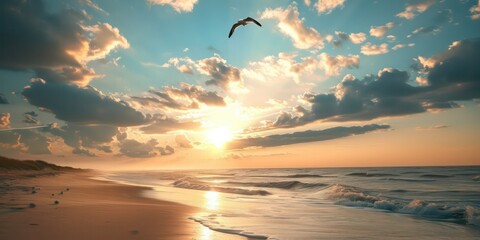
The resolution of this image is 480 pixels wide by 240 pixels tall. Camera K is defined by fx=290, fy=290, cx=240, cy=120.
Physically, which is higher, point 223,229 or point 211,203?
point 223,229

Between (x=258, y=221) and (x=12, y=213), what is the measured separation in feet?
23.0

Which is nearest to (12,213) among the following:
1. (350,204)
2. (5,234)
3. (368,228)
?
(5,234)

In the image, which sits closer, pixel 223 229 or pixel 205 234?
pixel 205 234

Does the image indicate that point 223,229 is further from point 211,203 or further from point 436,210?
point 436,210

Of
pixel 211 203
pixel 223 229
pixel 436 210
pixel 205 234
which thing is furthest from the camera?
pixel 211 203

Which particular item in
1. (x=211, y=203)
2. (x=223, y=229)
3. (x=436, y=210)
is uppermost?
(x=223, y=229)

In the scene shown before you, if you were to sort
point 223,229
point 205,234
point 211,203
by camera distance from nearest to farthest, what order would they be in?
1. point 205,234
2. point 223,229
3. point 211,203

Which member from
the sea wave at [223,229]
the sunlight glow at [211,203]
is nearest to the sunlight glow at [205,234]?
the sea wave at [223,229]

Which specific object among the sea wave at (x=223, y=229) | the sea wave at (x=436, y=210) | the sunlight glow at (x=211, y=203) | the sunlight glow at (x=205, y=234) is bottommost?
the sea wave at (x=436, y=210)

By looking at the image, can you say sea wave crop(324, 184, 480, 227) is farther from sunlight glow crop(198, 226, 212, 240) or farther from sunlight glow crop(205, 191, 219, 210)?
sunlight glow crop(198, 226, 212, 240)

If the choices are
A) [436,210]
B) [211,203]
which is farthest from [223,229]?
[436,210]

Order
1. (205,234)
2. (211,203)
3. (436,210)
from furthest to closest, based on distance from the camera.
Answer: (211,203) → (436,210) → (205,234)

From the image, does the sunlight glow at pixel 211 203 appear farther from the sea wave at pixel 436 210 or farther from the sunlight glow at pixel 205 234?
the sea wave at pixel 436 210

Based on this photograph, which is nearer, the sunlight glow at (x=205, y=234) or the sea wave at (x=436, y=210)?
the sunlight glow at (x=205, y=234)
